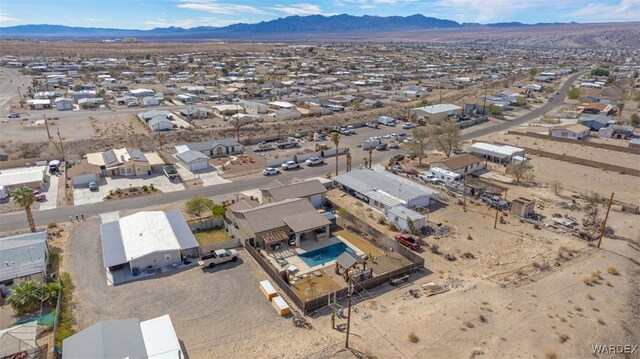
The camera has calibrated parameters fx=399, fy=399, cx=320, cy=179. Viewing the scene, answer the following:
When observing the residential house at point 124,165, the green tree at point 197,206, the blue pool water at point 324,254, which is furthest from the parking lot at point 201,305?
the residential house at point 124,165

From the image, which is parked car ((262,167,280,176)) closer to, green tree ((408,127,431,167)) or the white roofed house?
the white roofed house

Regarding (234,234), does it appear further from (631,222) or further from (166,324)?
(631,222)

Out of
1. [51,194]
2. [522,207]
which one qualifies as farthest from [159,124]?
[522,207]

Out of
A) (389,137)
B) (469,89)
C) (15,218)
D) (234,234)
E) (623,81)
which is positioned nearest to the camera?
(234,234)

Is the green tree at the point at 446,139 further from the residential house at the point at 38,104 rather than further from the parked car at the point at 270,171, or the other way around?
the residential house at the point at 38,104

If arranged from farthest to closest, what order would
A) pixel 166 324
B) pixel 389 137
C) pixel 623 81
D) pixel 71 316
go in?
pixel 623 81, pixel 389 137, pixel 71 316, pixel 166 324

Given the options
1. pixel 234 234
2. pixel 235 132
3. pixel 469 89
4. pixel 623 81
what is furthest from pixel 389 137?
pixel 623 81

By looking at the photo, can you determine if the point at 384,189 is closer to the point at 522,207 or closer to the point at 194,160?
the point at 522,207
